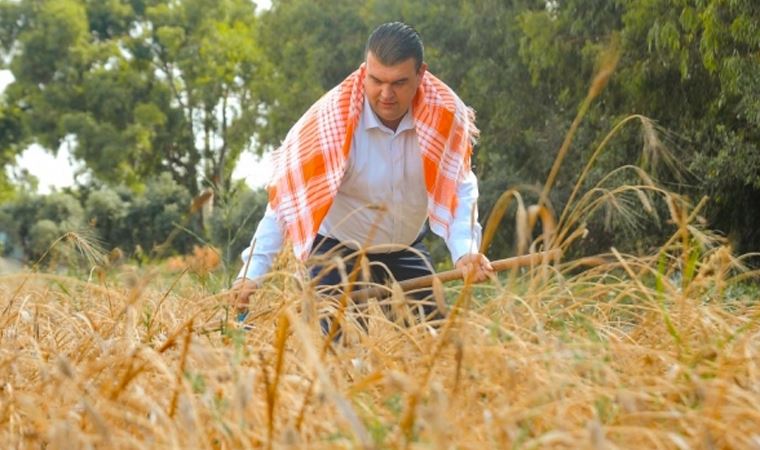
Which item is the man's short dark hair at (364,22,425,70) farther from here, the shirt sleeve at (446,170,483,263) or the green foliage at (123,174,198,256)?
the green foliage at (123,174,198,256)

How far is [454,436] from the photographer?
2.19 metres

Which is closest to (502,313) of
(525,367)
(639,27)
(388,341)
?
(388,341)

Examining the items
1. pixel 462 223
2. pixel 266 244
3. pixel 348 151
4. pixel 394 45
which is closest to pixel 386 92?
pixel 394 45

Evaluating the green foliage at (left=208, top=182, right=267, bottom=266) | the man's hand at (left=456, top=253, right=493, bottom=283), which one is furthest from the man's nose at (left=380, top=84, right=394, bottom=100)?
the green foliage at (left=208, top=182, right=267, bottom=266)

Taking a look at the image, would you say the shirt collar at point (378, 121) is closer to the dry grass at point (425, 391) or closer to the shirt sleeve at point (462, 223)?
the shirt sleeve at point (462, 223)

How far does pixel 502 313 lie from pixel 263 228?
1.99 metres

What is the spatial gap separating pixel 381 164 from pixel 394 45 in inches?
20.2

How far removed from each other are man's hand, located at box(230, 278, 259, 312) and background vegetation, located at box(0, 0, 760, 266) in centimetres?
102

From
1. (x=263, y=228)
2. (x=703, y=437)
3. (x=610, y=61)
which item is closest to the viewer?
(x=703, y=437)

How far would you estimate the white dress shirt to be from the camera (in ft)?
16.5

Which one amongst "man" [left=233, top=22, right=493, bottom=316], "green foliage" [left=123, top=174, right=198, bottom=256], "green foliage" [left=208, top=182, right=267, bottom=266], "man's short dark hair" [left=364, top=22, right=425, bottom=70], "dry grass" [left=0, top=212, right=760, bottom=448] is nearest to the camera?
"dry grass" [left=0, top=212, right=760, bottom=448]

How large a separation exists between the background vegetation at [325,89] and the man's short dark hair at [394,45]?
847 mm

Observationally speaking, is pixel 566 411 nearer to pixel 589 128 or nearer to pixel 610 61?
pixel 610 61

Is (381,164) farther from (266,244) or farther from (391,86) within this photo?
(266,244)
